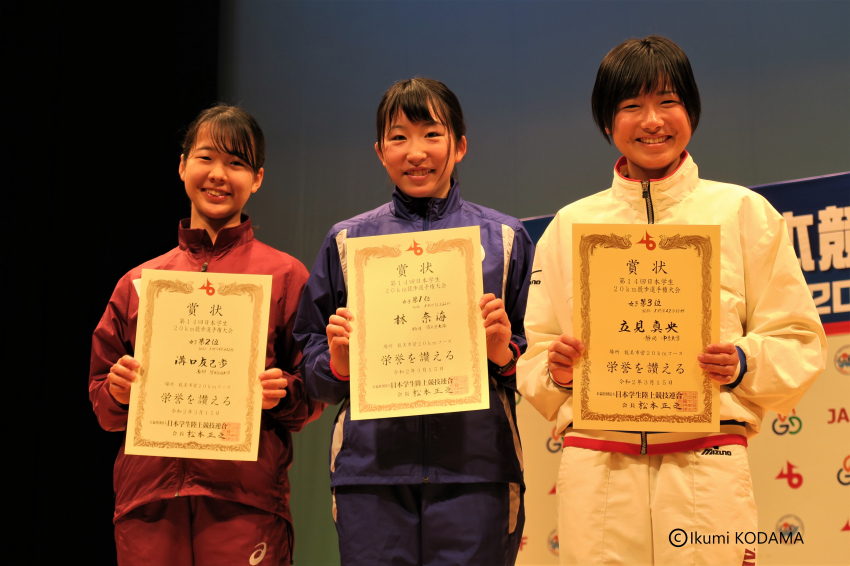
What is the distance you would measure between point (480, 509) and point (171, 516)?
31.3 inches

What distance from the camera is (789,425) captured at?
7.46 feet

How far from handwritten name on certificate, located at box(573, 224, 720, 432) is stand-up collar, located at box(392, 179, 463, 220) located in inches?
18.9

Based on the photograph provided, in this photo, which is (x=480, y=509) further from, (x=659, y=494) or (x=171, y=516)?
(x=171, y=516)

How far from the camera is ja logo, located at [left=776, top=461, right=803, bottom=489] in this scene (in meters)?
2.24

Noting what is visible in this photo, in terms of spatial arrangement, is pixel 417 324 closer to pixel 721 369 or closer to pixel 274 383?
pixel 274 383

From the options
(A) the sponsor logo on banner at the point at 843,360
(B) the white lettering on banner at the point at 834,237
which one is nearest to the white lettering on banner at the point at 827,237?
(B) the white lettering on banner at the point at 834,237

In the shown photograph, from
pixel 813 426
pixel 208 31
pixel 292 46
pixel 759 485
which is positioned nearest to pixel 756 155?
pixel 813 426

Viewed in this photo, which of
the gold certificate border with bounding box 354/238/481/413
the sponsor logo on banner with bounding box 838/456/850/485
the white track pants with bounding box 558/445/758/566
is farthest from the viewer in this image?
the sponsor logo on banner with bounding box 838/456/850/485

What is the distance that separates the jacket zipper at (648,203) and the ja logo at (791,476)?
1161mm

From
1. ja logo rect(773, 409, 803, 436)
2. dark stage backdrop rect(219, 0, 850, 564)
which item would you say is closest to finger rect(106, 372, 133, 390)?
dark stage backdrop rect(219, 0, 850, 564)

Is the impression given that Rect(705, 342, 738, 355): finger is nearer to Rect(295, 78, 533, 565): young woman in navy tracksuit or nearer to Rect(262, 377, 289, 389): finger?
Rect(295, 78, 533, 565): young woman in navy tracksuit

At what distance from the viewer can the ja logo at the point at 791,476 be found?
2.24 m

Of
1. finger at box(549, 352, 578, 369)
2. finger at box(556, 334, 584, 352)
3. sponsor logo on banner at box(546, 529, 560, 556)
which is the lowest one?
sponsor logo on banner at box(546, 529, 560, 556)

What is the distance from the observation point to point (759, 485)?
229cm
